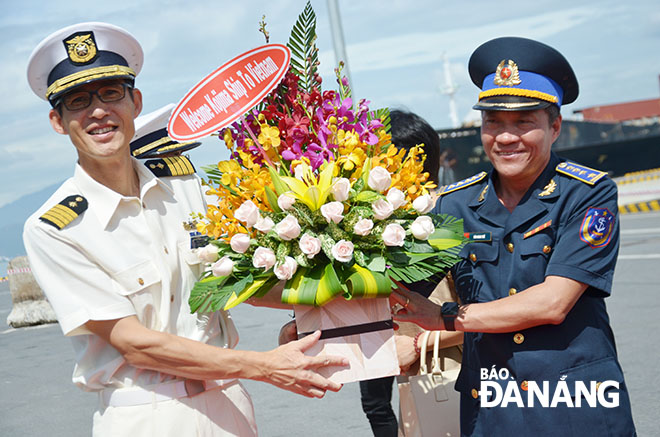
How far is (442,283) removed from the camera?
3.18 m

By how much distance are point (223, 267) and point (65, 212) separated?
0.56 m

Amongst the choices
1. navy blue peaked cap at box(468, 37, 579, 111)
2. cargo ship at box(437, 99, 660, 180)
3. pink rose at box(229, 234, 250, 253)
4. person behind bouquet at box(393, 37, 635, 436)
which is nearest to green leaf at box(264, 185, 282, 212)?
pink rose at box(229, 234, 250, 253)

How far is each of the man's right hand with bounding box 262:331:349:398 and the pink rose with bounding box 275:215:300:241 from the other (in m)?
0.35

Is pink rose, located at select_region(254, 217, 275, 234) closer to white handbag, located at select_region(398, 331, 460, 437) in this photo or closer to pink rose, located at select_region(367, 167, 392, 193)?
pink rose, located at select_region(367, 167, 392, 193)

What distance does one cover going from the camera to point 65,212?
236cm

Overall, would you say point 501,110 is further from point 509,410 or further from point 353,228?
point 509,410

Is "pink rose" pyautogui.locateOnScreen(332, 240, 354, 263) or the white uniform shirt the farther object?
the white uniform shirt

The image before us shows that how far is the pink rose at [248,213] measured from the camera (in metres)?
2.27

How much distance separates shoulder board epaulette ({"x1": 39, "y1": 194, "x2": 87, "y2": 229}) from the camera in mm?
2326

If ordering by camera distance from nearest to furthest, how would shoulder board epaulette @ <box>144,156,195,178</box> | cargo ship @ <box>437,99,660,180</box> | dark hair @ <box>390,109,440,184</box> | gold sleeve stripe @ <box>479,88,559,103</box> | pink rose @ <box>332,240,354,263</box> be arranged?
pink rose @ <box>332,240,354,263</box> < gold sleeve stripe @ <box>479,88,559,103</box> < shoulder board epaulette @ <box>144,156,195,178</box> < dark hair @ <box>390,109,440,184</box> < cargo ship @ <box>437,99,660,180</box>

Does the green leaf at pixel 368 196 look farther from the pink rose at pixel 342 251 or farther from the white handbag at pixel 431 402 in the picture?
the white handbag at pixel 431 402

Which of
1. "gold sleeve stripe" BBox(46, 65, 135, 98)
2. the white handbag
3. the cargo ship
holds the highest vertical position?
the cargo ship

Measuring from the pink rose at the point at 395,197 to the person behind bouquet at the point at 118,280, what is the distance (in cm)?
51
